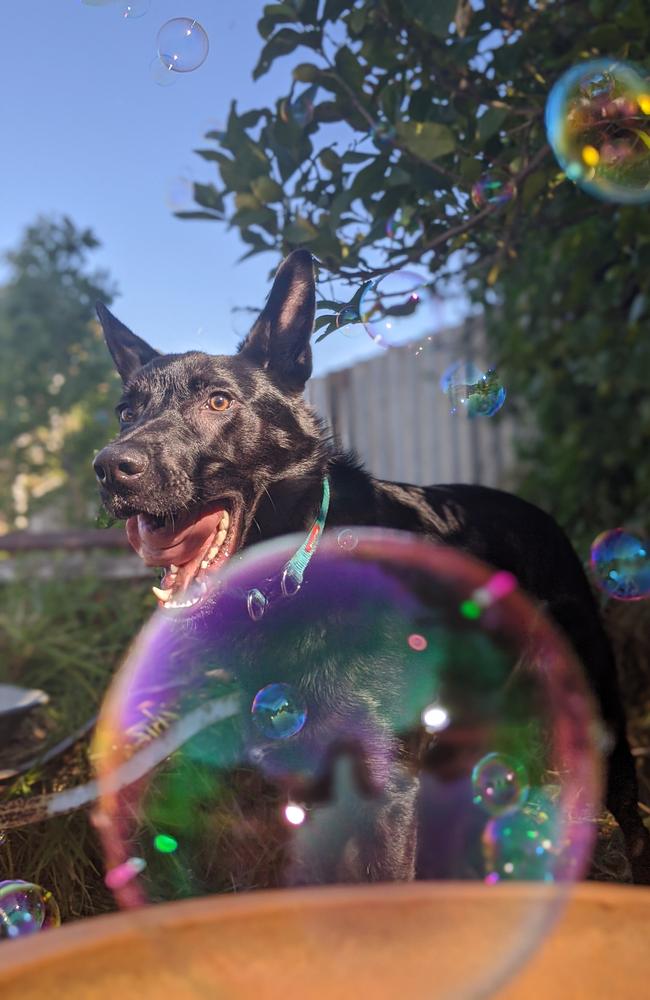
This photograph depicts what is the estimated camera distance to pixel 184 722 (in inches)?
99.4

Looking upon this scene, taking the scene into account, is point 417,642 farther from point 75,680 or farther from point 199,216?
point 75,680

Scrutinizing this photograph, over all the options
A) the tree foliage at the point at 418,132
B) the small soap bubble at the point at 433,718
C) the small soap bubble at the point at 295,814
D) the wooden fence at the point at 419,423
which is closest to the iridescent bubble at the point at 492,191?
the tree foliage at the point at 418,132

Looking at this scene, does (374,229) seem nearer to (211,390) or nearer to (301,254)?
(301,254)

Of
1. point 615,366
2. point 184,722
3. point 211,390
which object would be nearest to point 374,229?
point 211,390

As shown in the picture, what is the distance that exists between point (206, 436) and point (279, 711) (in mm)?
589

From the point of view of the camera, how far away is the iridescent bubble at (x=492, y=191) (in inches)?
80.7

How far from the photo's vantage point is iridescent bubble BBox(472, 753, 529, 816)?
200 centimetres

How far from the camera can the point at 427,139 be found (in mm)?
1942

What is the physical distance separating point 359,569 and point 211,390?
483 millimetres

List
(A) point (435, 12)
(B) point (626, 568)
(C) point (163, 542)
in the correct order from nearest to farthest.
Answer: (C) point (163, 542) → (A) point (435, 12) → (B) point (626, 568)

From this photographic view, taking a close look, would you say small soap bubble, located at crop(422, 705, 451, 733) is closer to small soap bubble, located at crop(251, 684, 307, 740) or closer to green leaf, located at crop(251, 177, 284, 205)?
small soap bubble, located at crop(251, 684, 307, 740)

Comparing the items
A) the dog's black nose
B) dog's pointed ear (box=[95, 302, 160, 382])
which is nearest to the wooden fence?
dog's pointed ear (box=[95, 302, 160, 382])

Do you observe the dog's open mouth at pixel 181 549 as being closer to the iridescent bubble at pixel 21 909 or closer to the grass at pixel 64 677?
the iridescent bubble at pixel 21 909

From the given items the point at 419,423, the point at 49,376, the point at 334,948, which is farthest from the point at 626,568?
the point at 49,376
